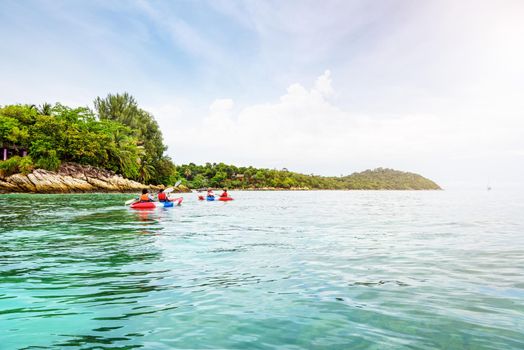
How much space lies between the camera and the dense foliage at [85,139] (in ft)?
171

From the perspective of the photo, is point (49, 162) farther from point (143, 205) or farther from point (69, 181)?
point (143, 205)

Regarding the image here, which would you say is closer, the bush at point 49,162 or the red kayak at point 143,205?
the red kayak at point 143,205

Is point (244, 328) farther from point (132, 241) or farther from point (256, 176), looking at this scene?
point (256, 176)

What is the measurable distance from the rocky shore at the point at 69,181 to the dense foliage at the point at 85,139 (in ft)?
4.27

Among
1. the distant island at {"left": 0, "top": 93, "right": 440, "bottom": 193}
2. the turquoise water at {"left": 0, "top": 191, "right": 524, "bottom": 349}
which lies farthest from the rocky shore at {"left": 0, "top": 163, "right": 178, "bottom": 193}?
the turquoise water at {"left": 0, "top": 191, "right": 524, "bottom": 349}

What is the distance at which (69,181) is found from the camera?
2135 inches

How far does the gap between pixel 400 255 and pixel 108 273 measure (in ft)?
23.3

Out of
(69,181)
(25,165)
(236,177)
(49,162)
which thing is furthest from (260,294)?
(236,177)

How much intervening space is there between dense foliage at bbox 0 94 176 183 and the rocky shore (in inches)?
51.2

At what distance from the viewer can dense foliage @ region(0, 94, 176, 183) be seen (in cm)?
5222

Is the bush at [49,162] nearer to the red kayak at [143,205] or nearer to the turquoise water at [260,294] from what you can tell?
the red kayak at [143,205]

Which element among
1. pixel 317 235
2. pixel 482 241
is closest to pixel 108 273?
pixel 317 235

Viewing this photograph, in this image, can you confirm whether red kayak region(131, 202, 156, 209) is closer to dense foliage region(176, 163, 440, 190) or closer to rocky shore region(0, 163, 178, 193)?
rocky shore region(0, 163, 178, 193)

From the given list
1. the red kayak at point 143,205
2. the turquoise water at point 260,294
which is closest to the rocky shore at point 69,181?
the red kayak at point 143,205
